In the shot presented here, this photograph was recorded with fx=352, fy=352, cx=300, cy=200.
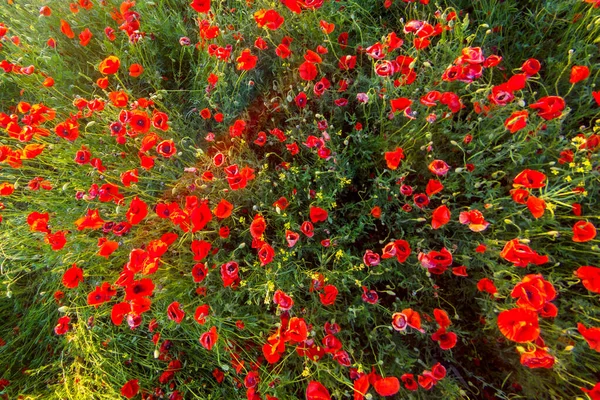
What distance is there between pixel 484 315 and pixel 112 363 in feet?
8.06

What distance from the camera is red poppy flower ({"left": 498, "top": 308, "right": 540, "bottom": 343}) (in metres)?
1.38

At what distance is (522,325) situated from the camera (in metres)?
1.38

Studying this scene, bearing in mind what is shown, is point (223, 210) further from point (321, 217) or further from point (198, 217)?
point (321, 217)

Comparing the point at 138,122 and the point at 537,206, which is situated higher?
the point at 138,122

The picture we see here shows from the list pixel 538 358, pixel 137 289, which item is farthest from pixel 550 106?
pixel 137 289

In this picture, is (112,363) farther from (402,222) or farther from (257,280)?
(402,222)

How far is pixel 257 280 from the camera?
2.15m

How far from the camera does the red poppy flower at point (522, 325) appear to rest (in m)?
1.38

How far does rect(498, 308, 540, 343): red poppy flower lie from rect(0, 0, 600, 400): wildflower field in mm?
19

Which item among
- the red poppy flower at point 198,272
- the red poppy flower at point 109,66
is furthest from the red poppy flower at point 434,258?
the red poppy flower at point 109,66

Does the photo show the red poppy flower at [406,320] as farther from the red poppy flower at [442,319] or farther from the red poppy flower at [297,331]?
the red poppy flower at [297,331]

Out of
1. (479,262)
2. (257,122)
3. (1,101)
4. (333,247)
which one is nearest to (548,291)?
(479,262)

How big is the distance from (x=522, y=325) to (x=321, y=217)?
1.09 metres

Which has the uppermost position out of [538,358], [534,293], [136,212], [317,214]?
[136,212]
